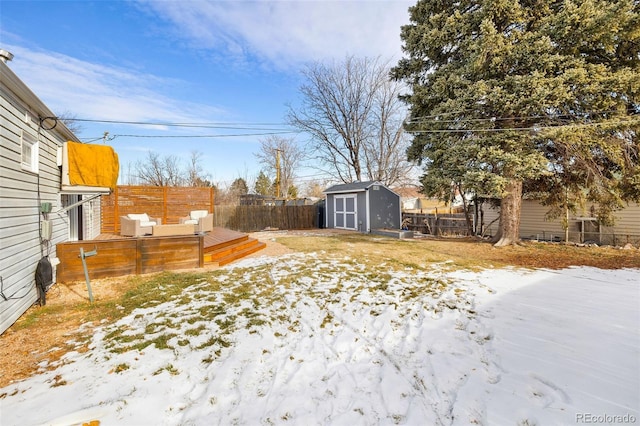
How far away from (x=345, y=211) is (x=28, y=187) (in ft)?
42.5

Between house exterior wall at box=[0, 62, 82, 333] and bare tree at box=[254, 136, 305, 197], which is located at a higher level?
bare tree at box=[254, 136, 305, 197]

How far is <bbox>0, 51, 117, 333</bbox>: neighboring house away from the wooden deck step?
2.60m

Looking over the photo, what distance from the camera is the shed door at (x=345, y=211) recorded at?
15.1 metres

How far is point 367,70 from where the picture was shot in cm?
1852

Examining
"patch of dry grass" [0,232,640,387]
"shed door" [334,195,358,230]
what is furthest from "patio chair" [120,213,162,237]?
"shed door" [334,195,358,230]

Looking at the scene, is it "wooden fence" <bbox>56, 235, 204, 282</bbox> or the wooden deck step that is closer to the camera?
"wooden fence" <bbox>56, 235, 204, 282</bbox>

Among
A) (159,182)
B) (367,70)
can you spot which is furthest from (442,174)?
(159,182)

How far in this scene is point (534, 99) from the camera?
7477mm

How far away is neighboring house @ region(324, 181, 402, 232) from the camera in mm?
14273

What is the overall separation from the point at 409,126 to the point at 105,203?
11.9m

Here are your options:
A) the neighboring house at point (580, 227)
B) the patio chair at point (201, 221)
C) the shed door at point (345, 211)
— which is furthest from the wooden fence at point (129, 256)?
the neighboring house at point (580, 227)

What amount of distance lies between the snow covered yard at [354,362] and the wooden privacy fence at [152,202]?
8282 millimetres

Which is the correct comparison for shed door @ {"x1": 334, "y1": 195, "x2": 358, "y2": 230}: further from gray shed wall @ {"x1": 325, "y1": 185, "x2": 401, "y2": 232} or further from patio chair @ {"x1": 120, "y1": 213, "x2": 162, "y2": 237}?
patio chair @ {"x1": 120, "y1": 213, "x2": 162, "y2": 237}

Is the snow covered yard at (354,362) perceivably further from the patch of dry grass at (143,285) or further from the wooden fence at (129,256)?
the wooden fence at (129,256)
